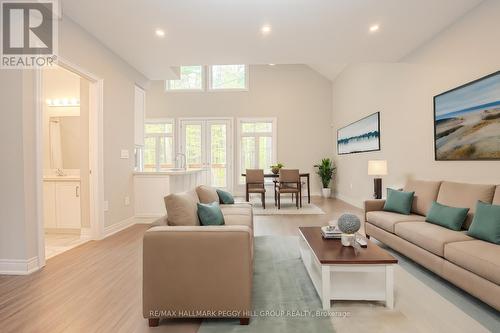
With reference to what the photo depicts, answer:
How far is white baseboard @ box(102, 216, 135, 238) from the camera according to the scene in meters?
3.97

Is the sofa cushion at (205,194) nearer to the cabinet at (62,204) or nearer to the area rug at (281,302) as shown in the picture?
the area rug at (281,302)

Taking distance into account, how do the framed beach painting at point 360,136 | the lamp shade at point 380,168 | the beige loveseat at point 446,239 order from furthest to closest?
1. the framed beach painting at point 360,136
2. the lamp shade at point 380,168
3. the beige loveseat at point 446,239

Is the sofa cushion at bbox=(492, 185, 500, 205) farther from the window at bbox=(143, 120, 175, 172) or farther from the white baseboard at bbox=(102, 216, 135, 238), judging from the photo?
the window at bbox=(143, 120, 175, 172)

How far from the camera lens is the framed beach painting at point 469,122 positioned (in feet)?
8.88

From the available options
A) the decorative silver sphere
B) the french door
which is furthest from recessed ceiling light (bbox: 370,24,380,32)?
the french door

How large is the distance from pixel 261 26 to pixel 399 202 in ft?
9.39

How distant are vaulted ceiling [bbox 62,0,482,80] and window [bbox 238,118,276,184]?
3.99m

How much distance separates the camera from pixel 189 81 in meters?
8.64

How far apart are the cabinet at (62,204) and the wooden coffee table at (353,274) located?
354cm

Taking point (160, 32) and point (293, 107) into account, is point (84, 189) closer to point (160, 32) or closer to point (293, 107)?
point (160, 32)

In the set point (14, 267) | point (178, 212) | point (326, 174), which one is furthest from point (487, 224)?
point (326, 174)

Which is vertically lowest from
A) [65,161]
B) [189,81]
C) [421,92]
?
[65,161]

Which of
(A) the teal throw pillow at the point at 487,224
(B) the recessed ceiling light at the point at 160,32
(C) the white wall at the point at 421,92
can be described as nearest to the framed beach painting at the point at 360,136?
(C) the white wall at the point at 421,92

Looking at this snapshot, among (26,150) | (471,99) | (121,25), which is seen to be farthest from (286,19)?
(26,150)
